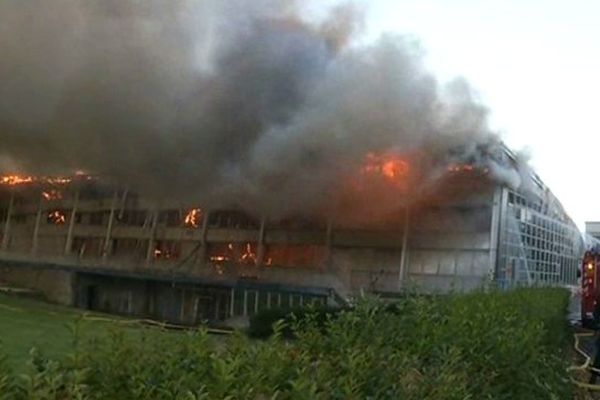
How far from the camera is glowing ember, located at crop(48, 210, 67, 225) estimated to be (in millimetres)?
26814

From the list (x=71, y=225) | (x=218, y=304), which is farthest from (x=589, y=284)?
(x=71, y=225)

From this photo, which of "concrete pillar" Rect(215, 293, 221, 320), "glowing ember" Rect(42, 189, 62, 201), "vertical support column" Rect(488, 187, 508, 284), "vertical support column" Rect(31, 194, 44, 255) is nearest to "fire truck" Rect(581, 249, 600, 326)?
"vertical support column" Rect(488, 187, 508, 284)

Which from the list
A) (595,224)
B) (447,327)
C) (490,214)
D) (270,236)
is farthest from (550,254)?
(595,224)

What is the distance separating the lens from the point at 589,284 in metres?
19.4

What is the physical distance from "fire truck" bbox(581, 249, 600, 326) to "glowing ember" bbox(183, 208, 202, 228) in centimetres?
1067

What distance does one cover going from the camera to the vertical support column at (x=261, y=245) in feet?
64.6

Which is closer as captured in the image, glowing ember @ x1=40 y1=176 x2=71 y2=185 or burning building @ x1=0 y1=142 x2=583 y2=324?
burning building @ x1=0 y1=142 x2=583 y2=324

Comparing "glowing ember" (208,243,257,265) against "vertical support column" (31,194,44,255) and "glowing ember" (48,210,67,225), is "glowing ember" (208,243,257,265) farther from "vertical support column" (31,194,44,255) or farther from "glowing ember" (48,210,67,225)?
"vertical support column" (31,194,44,255)

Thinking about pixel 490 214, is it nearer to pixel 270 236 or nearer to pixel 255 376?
pixel 270 236

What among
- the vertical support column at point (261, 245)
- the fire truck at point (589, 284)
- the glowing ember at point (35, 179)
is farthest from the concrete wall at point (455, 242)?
the glowing ember at point (35, 179)

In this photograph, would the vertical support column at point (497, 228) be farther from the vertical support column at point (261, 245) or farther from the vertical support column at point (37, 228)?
the vertical support column at point (37, 228)

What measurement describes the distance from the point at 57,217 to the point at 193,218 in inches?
321

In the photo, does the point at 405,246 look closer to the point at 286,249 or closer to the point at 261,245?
the point at 286,249

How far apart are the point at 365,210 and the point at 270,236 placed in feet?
9.25
